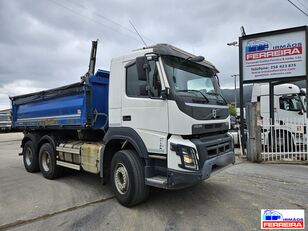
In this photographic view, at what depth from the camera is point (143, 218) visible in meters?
4.32

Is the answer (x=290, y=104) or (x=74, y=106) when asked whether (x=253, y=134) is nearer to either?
(x=290, y=104)

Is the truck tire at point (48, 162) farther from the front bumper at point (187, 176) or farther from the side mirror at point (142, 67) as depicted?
the front bumper at point (187, 176)

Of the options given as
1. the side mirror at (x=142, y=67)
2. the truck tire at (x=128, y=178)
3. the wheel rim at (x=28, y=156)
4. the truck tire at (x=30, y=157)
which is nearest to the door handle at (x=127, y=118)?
the truck tire at (x=128, y=178)

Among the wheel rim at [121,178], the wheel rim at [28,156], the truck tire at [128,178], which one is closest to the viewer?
the truck tire at [128,178]

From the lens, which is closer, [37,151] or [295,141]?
[37,151]

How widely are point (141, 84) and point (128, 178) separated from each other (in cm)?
164

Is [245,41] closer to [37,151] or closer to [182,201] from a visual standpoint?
[182,201]

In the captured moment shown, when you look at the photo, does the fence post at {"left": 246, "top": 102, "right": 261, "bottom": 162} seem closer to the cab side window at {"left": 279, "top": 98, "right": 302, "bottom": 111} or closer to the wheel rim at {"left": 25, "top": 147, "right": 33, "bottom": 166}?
the cab side window at {"left": 279, "top": 98, "right": 302, "bottom": 111}

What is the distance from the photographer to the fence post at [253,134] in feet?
29.4

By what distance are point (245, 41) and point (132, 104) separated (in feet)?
22.0

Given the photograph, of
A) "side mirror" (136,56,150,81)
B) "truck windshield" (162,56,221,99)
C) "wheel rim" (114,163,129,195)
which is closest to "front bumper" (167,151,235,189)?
"wheel rim" (114,163,129,195)

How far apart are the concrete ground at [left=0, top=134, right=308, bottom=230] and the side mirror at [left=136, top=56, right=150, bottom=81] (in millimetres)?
2289

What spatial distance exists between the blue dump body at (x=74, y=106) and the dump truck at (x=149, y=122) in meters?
0.02

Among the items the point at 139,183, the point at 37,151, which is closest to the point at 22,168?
the point at 37,151
